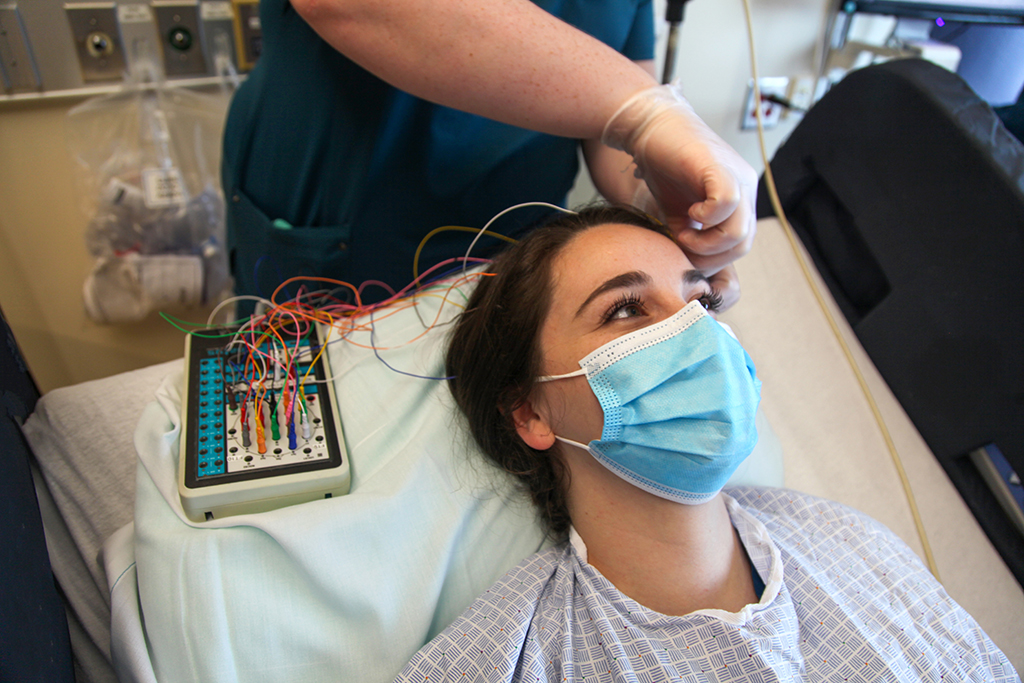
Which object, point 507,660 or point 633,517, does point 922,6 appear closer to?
point 633,517

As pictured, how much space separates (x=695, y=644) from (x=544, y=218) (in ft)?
2.46

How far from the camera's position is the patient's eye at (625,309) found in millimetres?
929

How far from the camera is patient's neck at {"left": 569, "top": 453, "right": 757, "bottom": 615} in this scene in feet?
3.17

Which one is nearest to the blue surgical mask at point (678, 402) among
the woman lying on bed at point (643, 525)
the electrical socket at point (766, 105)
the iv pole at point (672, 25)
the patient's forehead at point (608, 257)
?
the woman lying on bed at point (643, 525)

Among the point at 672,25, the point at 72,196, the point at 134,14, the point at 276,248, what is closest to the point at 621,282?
the point at 276,248

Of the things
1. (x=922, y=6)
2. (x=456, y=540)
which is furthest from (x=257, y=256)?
(x=922, y=6)

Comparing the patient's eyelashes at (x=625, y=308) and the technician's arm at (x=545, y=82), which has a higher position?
the technician's arm at (x=545, y=82)

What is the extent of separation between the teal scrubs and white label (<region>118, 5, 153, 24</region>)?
1.78ft

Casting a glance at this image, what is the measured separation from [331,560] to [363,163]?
2.35ft

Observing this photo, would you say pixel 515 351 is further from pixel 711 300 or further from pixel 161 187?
pixel 161 187

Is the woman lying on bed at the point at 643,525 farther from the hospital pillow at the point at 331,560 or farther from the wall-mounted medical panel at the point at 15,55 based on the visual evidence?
the wall-mounted medical panel at the point at 15,55

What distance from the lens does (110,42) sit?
168cm

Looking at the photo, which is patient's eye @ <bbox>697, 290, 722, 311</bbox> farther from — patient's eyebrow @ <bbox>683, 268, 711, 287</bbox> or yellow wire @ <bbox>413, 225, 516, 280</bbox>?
yellow wire @ <bbox>413, 225, 516, 280</bbox>

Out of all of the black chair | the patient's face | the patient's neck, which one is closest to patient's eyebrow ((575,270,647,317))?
the patient's face
